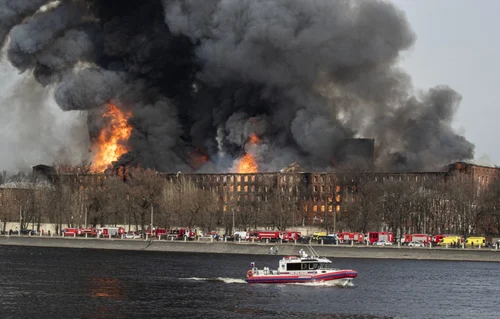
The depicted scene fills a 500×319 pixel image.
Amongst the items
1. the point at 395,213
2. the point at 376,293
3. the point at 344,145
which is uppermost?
the point at 344,145

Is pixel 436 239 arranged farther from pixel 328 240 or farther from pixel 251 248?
pixel 251 248

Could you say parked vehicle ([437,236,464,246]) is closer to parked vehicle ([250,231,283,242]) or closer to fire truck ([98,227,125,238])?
parked vehicle ([250,231,283,242])

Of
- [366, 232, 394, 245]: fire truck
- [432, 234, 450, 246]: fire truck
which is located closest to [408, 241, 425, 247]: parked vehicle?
[432, 234, 450, 246]: fire truck

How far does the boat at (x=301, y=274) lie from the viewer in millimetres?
80500

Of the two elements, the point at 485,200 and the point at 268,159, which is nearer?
the point at 485,200

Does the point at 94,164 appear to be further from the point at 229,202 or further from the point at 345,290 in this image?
the point at 345,290

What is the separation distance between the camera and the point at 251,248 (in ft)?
377

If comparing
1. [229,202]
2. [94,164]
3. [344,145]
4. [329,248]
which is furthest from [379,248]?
[94,164]

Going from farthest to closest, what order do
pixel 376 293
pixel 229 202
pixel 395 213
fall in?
pixel 229 202 < pixel 395 213 < pixel 376 293

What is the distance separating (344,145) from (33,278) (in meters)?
77.0

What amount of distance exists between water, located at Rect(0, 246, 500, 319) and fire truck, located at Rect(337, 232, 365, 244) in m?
9.58

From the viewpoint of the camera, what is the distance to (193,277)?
8612cm

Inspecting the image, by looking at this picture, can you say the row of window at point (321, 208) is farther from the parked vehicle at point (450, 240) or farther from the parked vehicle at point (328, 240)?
the parked vehicle at point (450, 240)

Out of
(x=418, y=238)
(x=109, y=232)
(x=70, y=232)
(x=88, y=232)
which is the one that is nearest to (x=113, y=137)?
(x=70, y=232)
